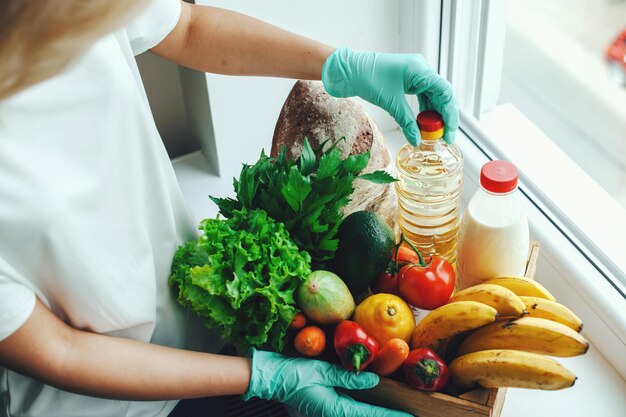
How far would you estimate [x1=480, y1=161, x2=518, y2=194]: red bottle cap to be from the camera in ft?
3.13

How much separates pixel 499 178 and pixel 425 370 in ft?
0.93

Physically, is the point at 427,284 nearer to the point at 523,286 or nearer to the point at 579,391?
the point at 523,286

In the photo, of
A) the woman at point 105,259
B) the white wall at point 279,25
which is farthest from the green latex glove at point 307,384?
the white wall at point 279,25

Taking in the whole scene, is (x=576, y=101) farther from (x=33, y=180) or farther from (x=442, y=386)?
(x=33, y=180)

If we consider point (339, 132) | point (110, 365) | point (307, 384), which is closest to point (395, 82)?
point (339, 132)

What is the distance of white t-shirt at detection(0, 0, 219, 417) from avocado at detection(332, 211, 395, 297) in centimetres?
26

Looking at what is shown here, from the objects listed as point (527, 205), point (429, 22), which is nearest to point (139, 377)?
point (527, 205)

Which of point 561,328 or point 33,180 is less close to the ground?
point 33,180

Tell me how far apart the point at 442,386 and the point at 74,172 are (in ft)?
1.85

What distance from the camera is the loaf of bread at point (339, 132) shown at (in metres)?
1.20

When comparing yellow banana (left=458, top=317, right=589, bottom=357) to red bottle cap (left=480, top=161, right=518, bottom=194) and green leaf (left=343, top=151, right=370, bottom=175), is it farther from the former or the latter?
green leaf (left=343, top=151, right=370, bottom=175)

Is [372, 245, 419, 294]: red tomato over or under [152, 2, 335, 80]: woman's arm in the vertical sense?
under

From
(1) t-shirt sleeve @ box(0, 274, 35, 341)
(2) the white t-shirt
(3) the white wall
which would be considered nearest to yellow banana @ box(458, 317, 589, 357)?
(2) the white t-shirt

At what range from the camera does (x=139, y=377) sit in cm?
91
